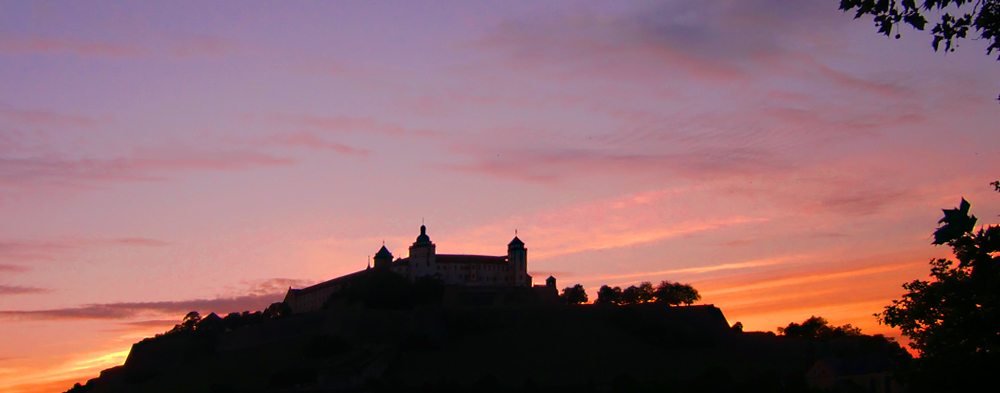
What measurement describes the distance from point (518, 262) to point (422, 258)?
10.7 meters

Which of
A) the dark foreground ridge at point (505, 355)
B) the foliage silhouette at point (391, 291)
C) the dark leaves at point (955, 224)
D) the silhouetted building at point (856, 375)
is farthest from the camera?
the foliage silhouette at point (391, 291)

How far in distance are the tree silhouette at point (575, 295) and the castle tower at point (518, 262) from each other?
4534 millimetres

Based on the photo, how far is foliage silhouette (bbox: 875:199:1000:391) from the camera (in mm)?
17938

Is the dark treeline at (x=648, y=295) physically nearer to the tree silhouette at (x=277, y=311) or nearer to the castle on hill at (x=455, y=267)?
the castle on hill at (x=455, y=267)

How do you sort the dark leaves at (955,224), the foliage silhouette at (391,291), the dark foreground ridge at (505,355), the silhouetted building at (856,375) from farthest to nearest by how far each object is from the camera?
the foliage silhouette at (391,291) → the dark foreground ridge at (505,355) → the silhouetted building at (856,375) → the dark leaves at (955,224)

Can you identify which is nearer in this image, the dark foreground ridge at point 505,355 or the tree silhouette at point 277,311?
the dark foreground ridge at point 505,355

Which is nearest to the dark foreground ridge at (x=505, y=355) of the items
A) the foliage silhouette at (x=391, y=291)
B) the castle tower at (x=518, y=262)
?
the foliage silhouette at (x=391, y=291)

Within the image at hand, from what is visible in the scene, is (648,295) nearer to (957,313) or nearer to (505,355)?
(505,355)

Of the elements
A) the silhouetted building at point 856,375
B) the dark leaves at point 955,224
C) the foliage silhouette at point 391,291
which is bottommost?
the silhouetted building at point 856,375

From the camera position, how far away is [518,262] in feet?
347

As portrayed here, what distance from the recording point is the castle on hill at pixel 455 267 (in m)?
103

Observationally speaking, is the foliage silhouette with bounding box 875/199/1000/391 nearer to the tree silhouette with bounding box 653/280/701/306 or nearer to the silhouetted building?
the silhouetted building

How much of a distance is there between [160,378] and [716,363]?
49033mm

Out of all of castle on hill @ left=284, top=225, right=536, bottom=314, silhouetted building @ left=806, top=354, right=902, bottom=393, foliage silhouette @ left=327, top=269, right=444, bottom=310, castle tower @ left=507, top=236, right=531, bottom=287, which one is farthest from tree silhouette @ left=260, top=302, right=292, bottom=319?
silhouetted building @ left=806, top=354, right=902, bottom=393
